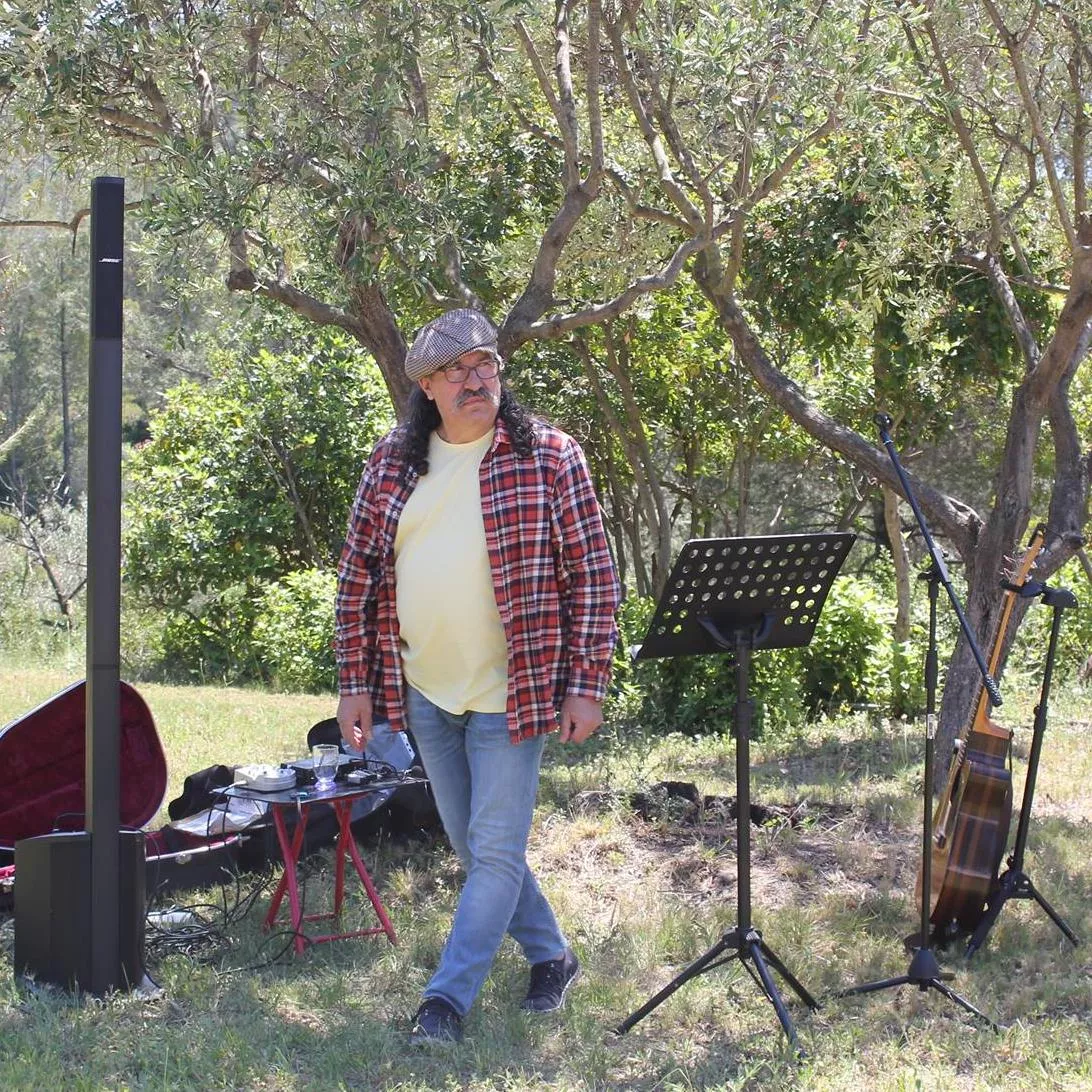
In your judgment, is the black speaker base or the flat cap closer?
the flat cap

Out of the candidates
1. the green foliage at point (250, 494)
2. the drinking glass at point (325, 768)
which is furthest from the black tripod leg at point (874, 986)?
the green foliage at point (250, 494)

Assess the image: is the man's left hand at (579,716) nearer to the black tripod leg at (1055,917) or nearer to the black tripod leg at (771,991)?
the black tripod leg at (771,991)

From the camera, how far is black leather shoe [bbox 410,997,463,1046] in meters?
3.98

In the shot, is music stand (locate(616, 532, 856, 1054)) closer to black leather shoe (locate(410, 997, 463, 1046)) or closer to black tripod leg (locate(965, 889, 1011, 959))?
black leather shoe (locate(410, 997, 463, 1046))

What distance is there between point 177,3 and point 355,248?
72.8 inches

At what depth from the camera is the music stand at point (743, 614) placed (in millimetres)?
4102

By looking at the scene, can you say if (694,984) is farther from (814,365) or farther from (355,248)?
(814,365)

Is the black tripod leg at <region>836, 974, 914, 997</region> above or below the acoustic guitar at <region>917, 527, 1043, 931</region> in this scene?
below

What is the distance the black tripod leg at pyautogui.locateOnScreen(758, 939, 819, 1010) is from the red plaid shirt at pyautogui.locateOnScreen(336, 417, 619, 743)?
931 millimetres

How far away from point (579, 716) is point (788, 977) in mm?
1053

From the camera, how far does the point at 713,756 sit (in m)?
8.71

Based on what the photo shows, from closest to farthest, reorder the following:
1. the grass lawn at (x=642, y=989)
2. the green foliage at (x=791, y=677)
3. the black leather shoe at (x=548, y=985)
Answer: the grass lawn at (x=642, y=989)
the black leather shoe at (x=548, y=985)
the green foliage at (x=791, y=677)

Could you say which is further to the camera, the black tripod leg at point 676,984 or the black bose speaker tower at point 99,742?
the black bose speaker tower at point 99,742

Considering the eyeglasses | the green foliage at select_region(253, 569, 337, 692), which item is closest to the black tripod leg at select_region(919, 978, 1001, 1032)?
the eyeglasses
